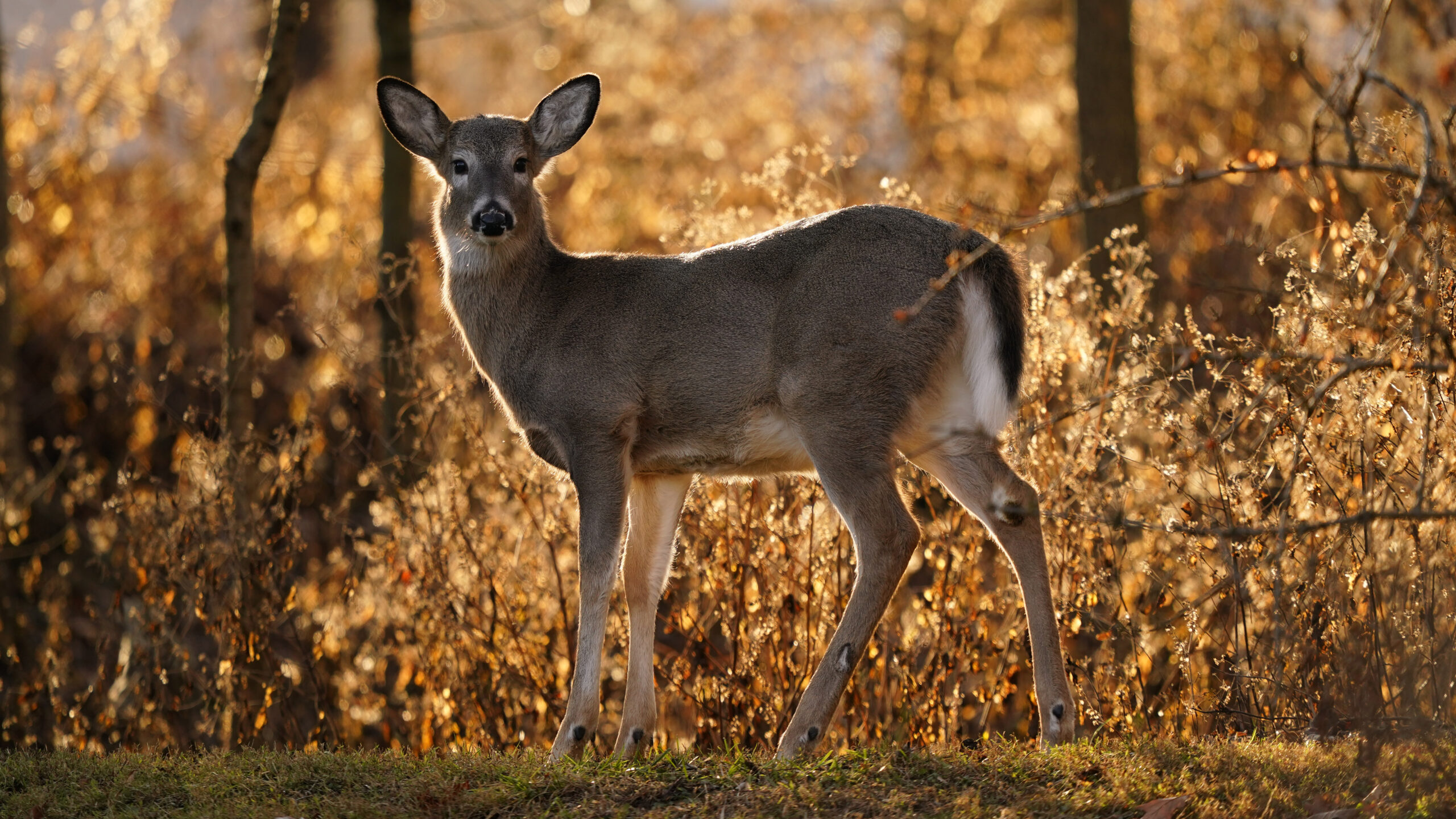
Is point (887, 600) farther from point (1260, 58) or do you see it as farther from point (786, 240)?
point (1260, 58)

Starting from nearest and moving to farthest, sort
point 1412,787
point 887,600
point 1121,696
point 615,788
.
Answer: point 1412,787
point 615,788
point 887,600
point 1121,696

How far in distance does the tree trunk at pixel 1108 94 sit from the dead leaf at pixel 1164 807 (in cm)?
584

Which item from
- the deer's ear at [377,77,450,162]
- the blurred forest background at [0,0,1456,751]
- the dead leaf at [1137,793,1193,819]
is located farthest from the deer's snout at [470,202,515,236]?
the dead leaf at [1137,793,1193,819]

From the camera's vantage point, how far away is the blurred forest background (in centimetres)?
510

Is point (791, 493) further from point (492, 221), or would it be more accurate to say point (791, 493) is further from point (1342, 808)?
point (1342, 808)

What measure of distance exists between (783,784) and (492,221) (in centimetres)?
257

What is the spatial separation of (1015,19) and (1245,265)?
6402 mm

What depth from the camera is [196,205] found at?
15.9m

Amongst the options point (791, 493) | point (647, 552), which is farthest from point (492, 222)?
point (791, 493)

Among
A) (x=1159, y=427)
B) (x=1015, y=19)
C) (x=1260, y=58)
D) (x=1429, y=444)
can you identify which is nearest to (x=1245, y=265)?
(x=1260, y=58)

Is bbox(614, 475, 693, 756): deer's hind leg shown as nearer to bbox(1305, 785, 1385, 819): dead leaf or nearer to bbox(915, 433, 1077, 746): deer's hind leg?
bbox(915, 433, 1077, 746): deer's hind leg

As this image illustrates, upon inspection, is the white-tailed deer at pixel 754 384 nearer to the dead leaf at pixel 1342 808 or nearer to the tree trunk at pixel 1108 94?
the dead leaf at pixel 1342 808

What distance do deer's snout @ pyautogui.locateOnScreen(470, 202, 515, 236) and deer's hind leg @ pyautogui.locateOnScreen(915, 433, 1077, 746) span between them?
1904 millimetres

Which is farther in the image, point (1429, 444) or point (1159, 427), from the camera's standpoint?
point (1159, 427)
